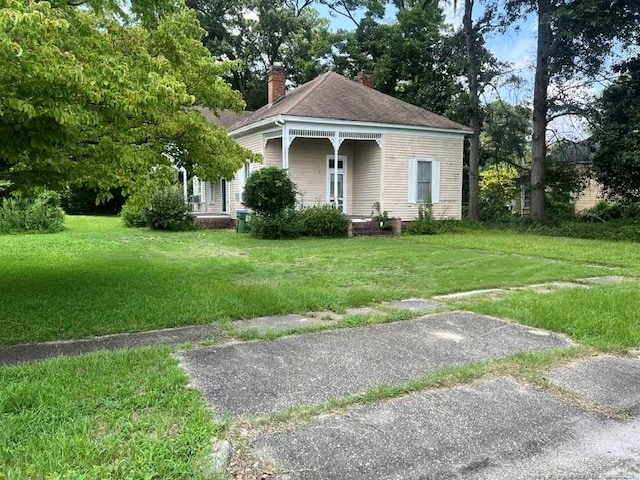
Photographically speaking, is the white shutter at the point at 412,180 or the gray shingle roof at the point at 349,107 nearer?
the gray shingle roof at the point at 349,107

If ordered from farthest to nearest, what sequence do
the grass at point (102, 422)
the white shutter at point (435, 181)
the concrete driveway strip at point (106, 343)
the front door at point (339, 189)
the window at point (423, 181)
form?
the front door at point (339, 189)
the white shutter at point (435, 181)
the window at point (423, 181)
the concrete driveway strip at point (106, 343)
the grass at point (102, 422)

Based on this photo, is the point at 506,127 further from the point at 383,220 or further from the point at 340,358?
the point at 340,358

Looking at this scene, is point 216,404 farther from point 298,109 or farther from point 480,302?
point 298,109

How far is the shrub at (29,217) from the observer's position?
16348 mm

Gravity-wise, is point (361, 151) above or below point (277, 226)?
above

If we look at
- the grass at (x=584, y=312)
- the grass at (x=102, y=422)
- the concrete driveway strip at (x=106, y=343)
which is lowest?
the concrete driveway strip at (x=106, y=343)

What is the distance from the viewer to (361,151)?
63.6 feet

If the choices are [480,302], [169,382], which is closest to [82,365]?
[169,382]

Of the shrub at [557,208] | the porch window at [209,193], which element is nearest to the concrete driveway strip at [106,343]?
the porch window at [209,193]

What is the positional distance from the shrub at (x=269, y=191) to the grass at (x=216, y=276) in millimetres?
1475

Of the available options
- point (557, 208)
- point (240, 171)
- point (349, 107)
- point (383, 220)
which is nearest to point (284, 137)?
point (349, 107)

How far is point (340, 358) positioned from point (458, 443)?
5.03 feet

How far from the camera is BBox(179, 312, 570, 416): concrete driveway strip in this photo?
340cm

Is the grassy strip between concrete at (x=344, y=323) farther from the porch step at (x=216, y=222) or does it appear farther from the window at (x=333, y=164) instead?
the porch step at (x=216, y=222)
